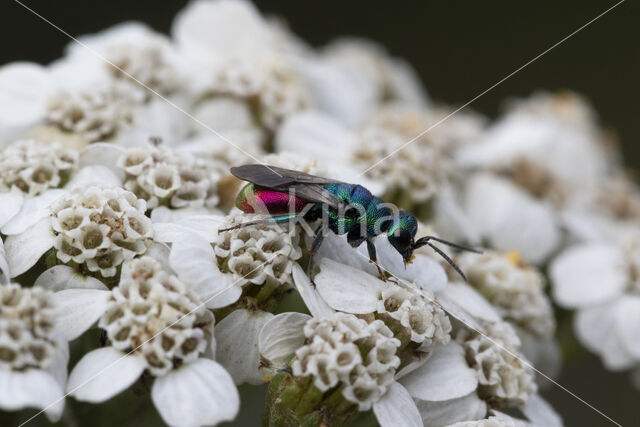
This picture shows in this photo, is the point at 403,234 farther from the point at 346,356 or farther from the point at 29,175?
the point at 29,175

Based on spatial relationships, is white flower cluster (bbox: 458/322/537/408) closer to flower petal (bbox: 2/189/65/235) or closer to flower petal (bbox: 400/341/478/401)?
flower petal (bbox: 400/341/478/401)

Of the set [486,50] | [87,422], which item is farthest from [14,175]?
[486,50]

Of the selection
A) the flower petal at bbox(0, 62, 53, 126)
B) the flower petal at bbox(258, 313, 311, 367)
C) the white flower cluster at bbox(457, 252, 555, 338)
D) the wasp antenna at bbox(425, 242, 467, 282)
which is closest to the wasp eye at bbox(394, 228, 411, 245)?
the wasp antenna at bbox(425, 242, 467, 282)

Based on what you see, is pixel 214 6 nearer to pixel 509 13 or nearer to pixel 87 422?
pixel 87 422

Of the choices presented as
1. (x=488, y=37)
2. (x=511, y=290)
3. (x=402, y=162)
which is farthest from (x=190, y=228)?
(x=488, y=37)

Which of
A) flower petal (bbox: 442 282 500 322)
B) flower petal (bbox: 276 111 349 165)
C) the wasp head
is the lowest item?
flower petal (bbox: 276 111 349 165)

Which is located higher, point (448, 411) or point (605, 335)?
point (448, 411)
